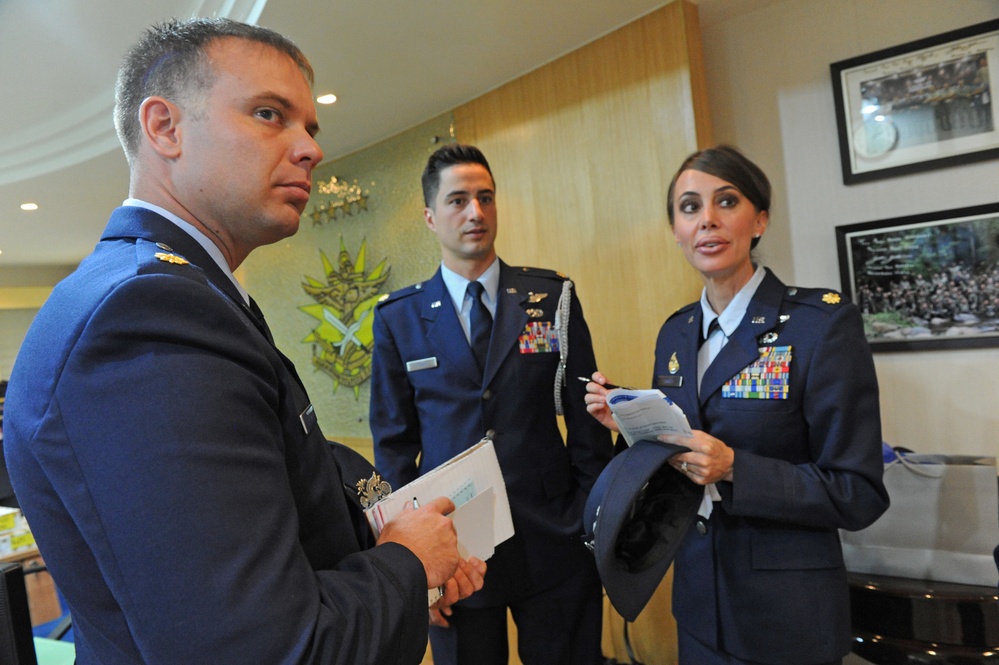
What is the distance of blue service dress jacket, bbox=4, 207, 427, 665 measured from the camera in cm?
60

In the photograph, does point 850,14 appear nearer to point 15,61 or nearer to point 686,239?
point 686,239

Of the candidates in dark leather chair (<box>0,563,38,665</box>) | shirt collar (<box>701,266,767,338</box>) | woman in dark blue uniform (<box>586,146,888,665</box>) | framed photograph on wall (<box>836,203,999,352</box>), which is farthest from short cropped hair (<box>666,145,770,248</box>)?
dark leather chair (<box>0,563,38,665</box>)

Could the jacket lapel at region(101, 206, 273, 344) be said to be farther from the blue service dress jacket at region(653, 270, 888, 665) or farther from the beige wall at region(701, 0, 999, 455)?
the beige wall at region(701, 0, 999, 455)

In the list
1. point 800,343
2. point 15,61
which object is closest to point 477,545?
point 800,343

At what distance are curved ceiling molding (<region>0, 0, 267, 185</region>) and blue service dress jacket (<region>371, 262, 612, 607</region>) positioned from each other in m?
3.17

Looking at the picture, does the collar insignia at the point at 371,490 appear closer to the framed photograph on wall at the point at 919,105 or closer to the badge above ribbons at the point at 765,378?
the badge above ribbons at the point at 765,378

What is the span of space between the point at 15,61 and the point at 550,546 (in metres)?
4.29

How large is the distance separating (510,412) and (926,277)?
5.90ft

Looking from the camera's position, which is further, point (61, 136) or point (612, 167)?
point (61, 136)

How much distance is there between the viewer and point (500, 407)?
1.88m

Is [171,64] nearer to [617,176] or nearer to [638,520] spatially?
[638,520]

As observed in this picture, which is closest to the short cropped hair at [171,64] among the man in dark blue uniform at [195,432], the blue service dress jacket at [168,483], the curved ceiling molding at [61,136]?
the man in dark blue uniform at [195,432]

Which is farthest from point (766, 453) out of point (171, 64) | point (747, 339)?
point (171, 64)

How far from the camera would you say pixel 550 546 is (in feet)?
5.93
